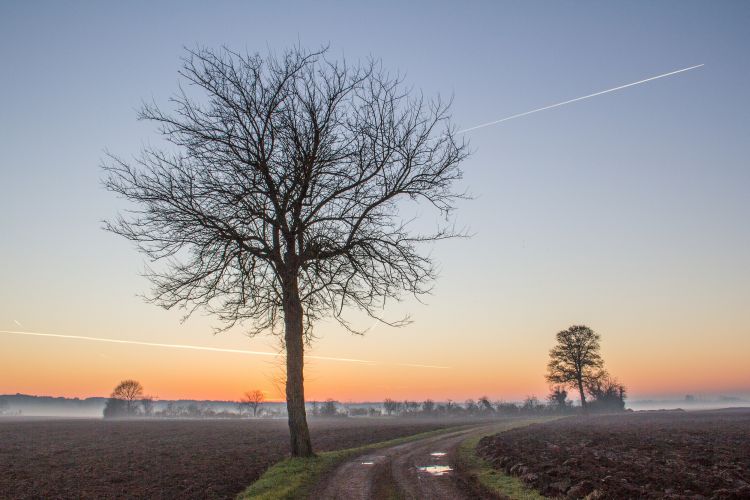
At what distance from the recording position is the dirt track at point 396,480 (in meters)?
11.5

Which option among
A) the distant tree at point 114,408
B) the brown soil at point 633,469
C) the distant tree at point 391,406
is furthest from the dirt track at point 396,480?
the distant tree at point 114,408

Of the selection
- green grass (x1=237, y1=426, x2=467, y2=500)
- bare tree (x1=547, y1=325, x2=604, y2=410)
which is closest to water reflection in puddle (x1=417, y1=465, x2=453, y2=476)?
green grass (x1=237, y1=426, x2=467, y2=500)

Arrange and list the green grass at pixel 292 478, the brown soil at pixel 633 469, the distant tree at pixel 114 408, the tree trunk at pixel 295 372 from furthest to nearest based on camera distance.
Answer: the distant tree at pixel 114 408 < the tree trunk at pixel 295 372 < the green grass at pixel 292 478 < the brown soil at pixel 633 469

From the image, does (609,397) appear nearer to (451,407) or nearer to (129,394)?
(451,407)

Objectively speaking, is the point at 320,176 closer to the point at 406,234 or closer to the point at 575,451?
the point at 406,234

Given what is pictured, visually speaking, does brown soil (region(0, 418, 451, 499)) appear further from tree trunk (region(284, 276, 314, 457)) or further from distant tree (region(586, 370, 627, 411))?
distant tree (region(586, 370, 627, 411))

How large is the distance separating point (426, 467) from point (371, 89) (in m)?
14.6

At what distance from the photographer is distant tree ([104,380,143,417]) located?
→ 467 ft

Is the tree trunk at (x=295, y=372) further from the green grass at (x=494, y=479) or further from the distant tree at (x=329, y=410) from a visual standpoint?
the distant tree at (x=329, y=410)

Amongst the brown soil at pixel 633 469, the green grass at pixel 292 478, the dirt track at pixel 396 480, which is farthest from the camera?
the green grass at pixel 292 478

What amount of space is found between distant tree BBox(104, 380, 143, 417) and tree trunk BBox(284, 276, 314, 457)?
153 m

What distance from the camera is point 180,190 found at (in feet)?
56.0

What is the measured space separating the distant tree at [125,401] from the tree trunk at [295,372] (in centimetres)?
15271

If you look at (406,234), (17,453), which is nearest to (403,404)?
(17,453)
